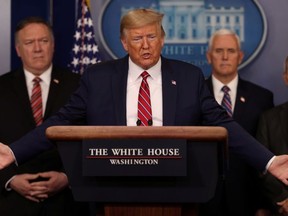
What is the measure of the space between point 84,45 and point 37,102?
33.2 inches

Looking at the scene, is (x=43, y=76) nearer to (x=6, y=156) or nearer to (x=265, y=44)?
(x=6, y=156)

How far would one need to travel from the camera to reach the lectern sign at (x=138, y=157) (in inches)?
77.5

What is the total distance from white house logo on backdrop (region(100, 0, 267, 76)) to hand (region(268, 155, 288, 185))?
2.33 meters

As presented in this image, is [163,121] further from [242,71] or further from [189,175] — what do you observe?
[242,71]

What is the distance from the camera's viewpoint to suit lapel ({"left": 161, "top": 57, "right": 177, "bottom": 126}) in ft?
8.18

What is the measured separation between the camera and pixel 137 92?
2574 mm

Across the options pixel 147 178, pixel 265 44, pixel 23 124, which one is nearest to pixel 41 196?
pixel 23 124

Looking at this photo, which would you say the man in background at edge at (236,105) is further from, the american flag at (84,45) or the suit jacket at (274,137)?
the american flag at (84,45)

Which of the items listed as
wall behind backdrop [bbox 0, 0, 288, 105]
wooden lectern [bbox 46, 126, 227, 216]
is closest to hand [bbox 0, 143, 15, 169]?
wooden lectern [bbox 46, 126, 227, 216]

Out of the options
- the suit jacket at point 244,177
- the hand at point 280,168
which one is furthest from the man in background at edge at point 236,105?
the hand at point 280,168

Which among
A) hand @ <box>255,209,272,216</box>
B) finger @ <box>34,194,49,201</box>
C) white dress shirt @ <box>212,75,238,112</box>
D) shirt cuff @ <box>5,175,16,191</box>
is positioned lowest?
hand @ <box>255,209,272,216</box>

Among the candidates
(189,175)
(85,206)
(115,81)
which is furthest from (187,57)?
(189,175)

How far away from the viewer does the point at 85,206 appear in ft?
12.3

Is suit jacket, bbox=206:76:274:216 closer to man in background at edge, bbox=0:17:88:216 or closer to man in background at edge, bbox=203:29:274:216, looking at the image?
man in background at edge, bbox=203:29:274:216
